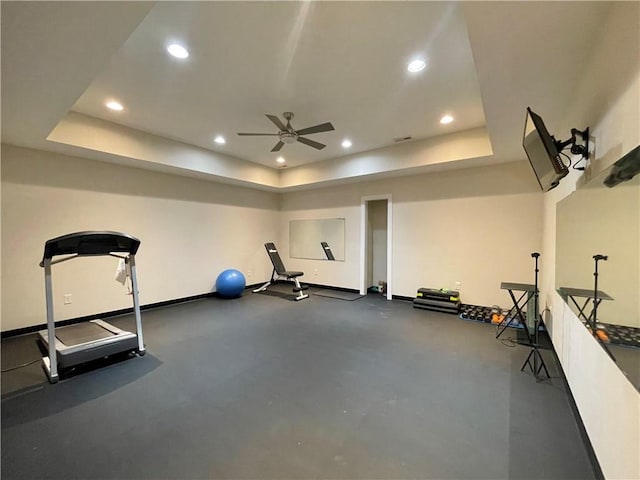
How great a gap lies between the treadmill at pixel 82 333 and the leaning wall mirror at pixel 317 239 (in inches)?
179

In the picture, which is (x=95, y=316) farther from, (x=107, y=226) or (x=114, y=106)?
(x=114, y=106)

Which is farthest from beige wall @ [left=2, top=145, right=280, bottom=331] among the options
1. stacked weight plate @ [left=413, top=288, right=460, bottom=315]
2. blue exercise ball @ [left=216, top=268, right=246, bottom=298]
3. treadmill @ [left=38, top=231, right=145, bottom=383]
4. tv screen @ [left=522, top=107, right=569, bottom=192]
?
tv screen @ [left=522, top=107, right=569, bottom=192]

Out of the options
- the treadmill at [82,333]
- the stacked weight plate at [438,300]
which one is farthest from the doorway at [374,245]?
the treadmill at [82,333]

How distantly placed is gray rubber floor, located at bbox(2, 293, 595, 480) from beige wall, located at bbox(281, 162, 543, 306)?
1.67 meters

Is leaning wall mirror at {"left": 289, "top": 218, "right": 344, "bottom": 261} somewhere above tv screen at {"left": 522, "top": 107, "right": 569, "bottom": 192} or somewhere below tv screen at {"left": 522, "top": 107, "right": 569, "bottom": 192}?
below

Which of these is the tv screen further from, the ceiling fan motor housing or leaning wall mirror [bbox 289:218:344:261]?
leaning wall mirror [bbox 289:218:344:261]

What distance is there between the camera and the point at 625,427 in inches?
49.8

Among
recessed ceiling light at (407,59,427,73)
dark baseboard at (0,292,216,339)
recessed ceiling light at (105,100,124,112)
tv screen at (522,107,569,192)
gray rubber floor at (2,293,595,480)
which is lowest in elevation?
gray rubber floor at (2,293,595,480)

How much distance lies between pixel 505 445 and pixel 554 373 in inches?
60.4

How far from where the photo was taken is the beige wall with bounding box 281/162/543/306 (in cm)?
473

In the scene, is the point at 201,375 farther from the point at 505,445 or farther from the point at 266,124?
the point at 266,124

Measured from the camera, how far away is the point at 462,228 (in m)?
5.29

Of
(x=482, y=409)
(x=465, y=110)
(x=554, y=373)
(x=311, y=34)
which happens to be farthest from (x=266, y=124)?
(x=554, y=373)

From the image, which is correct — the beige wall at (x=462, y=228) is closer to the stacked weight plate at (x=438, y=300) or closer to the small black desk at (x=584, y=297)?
the stacked weight plate at (x=438, y=300)
